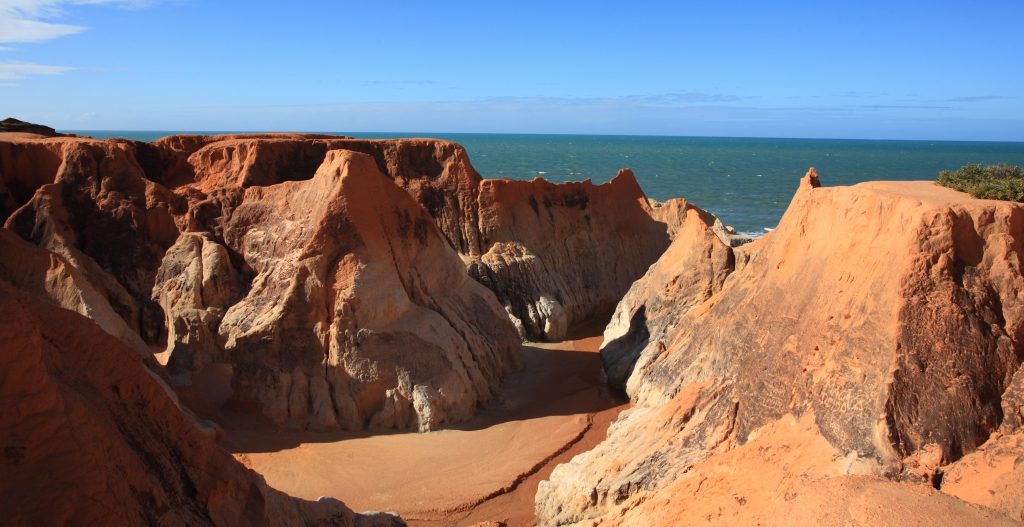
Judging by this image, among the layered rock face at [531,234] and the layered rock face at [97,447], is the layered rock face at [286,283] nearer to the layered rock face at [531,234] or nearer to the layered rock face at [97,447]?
the layered rock face at [531,234]

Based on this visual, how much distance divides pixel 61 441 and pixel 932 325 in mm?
8688

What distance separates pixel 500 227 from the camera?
23609 mm

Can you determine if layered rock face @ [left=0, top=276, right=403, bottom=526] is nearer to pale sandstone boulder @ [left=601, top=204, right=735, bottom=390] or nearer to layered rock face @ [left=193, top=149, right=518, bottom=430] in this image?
layered rock face @ [left=193, top=149, right=518, bottom=430]

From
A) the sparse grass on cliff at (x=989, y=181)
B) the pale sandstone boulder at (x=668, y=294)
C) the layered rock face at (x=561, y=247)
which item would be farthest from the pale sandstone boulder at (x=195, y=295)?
the sparse grass on cliff at (x=989, y=181)

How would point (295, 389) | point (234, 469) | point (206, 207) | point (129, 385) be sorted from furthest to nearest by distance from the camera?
point (206, 207), point (295, 389), point (234, 469), point (129, 385)

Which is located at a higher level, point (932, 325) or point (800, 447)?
point (932, 325)

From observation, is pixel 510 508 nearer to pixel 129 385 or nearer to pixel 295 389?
pixel 295 389

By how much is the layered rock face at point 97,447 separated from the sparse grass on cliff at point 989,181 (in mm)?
9687

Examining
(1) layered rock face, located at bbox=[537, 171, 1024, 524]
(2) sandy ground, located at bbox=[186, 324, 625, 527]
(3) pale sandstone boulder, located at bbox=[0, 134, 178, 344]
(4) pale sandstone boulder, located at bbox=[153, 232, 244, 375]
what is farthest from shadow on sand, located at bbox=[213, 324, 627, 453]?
(3) pale sandstone boulder, located at bbox=[0, 134, 178, 344]

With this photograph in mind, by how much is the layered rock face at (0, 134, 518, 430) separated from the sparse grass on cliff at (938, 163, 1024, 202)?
9103 millimetres

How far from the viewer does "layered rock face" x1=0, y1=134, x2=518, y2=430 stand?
47.5 ft

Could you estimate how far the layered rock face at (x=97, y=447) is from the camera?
5160 mm

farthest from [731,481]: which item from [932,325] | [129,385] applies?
[129,385]

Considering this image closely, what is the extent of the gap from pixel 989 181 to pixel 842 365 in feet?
14.2
